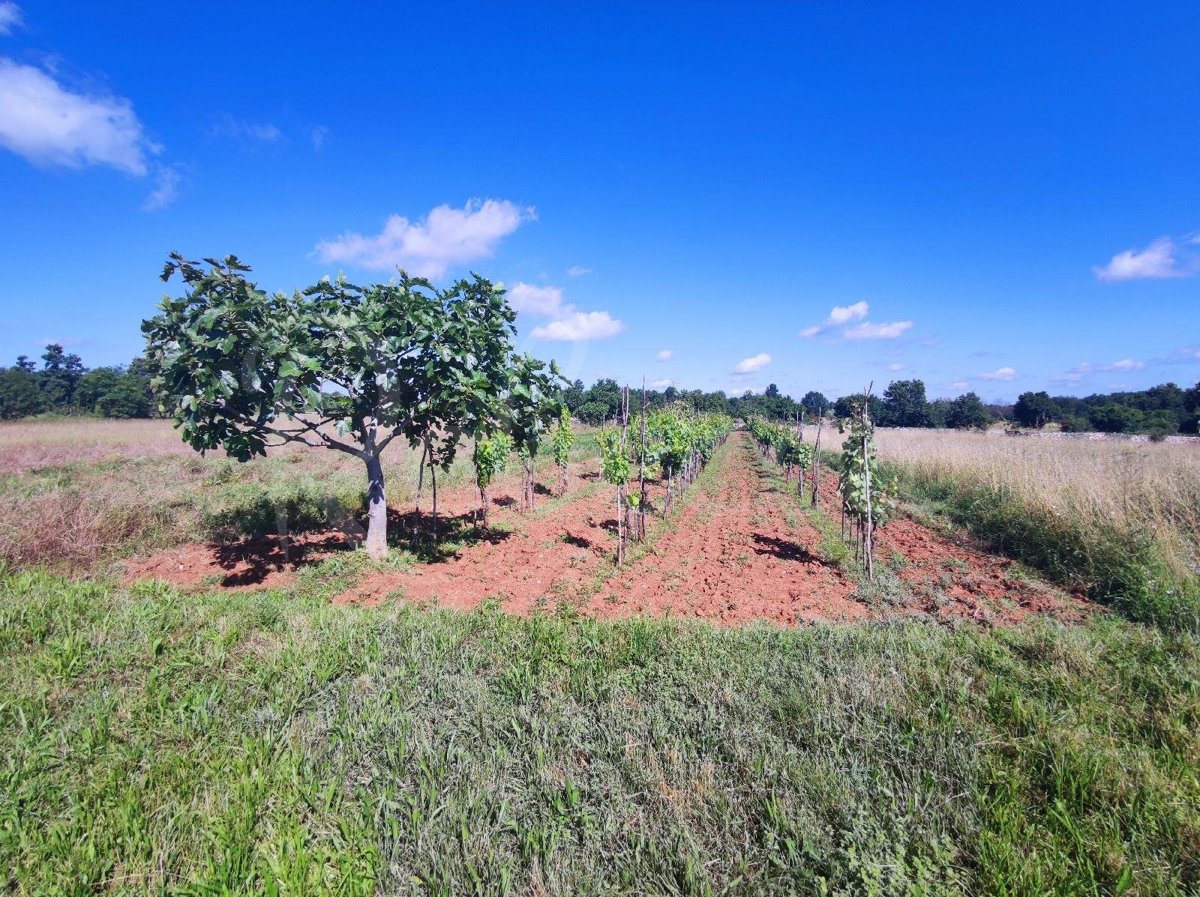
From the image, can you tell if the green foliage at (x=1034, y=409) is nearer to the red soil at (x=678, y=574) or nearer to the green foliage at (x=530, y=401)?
the red soil at (x=678, y=574)

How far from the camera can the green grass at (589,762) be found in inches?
94.2

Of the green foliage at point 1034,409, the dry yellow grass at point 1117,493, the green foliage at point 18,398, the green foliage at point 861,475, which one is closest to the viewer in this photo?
the dry yellow grass at point 1117,493

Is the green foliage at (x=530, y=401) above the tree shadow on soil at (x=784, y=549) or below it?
above

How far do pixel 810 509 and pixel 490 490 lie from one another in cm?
985

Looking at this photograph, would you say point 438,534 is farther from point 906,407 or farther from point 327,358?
point 906,407

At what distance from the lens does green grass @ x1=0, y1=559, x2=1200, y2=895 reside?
2.39 m

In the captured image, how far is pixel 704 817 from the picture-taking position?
8.84 ft

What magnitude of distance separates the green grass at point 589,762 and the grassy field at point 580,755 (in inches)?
0.7

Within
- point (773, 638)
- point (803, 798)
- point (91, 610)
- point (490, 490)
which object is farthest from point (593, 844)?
point (490, 490)

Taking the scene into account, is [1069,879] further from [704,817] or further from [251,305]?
[251,305]

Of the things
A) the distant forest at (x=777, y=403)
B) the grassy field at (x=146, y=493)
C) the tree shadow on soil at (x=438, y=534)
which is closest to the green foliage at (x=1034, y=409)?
the distant forest at (x=777, y=403)

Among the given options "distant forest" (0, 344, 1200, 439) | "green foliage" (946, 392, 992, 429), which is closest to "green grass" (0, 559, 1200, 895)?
"distant forest" (0, 344, 1200, 439)

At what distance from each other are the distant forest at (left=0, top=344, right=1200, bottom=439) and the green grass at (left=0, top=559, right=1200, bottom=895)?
25.8 m

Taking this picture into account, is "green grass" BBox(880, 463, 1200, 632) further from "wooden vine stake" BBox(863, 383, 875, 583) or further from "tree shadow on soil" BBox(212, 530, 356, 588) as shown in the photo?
"tree shadow on soil" BBox(212, 530, 356, 588)
